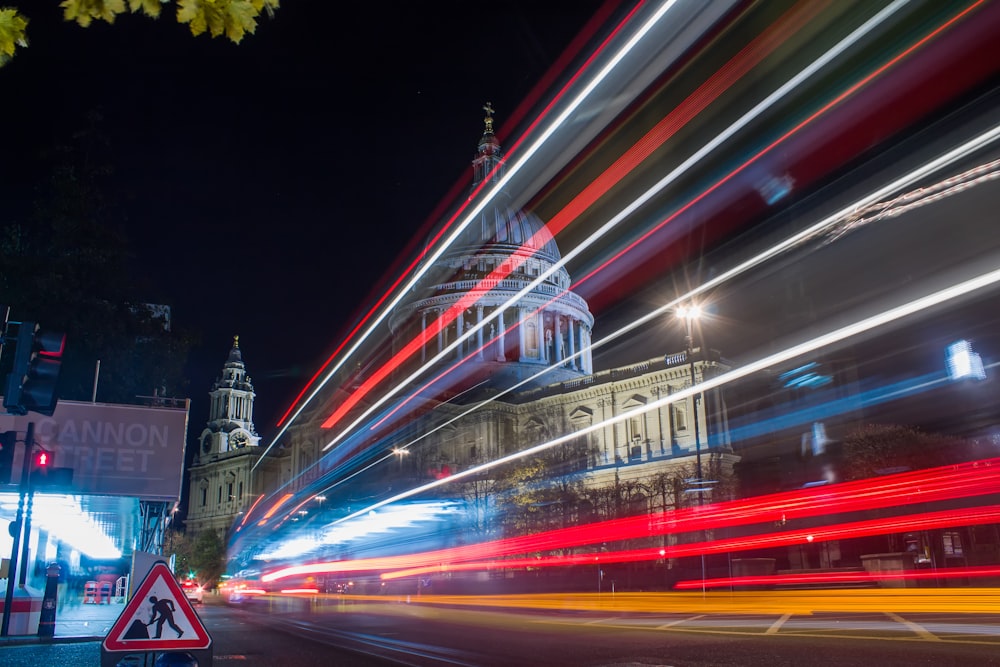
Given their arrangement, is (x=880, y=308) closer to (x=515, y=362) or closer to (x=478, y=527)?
(x=478, y=527)

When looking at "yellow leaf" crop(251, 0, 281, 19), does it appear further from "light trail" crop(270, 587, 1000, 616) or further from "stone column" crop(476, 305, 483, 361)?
"stone column" crop(476, 305, 483, 361)

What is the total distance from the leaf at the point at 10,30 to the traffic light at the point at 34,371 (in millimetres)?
2930

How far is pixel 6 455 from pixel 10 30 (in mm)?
6559

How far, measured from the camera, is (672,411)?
6462 cm

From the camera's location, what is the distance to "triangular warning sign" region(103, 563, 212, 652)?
558cm

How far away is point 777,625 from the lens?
40.2ft

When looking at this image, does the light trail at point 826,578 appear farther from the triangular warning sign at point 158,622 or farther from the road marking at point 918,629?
the triangular warning sign at point 158,622

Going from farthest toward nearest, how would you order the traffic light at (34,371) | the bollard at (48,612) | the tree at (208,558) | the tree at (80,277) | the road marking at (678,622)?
the tree at (208,558) → the tree at (80,277) → the bollard at (48,612) → the road marking at (678,622) → the traffic light at (34,371)

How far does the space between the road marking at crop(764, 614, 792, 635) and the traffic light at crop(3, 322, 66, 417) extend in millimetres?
9359

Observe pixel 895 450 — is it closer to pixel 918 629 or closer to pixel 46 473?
pixel 918 629

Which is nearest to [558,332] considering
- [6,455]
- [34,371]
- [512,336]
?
[512,336]

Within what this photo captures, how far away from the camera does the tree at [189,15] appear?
13.2 ft

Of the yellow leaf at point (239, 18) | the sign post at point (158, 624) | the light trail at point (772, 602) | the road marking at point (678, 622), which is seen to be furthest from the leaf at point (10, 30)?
the road marking at point (678, 622)

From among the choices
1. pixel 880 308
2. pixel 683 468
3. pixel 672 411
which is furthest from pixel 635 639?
pixel 672 411
